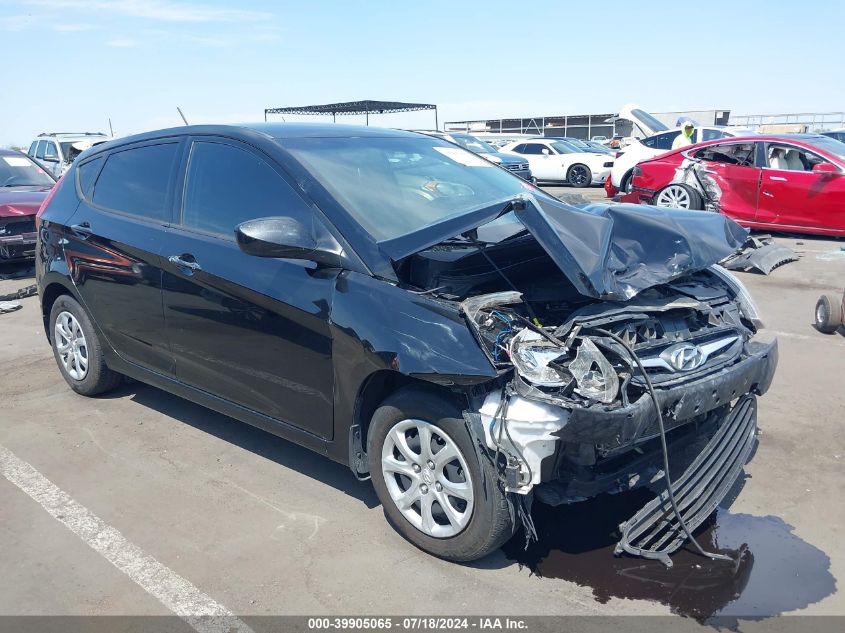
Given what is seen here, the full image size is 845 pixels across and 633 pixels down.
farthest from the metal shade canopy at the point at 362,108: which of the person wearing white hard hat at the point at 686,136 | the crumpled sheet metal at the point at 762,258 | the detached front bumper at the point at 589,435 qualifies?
the detached front bumper at the point at 589,435

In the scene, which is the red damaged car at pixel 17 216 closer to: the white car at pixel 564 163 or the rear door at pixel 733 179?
the rear door at pixel 733 179

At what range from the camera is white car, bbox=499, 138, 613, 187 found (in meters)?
21.1

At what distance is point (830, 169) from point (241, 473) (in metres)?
9.35

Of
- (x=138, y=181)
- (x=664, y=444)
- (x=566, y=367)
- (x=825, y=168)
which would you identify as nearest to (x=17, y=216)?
(x=138, y=181)

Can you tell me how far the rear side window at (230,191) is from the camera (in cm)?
375

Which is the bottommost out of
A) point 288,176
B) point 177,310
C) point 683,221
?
point 177,310

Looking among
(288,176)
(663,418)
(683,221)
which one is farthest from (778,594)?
(288,176)

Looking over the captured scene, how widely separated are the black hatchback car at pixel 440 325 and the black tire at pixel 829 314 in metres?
2.75

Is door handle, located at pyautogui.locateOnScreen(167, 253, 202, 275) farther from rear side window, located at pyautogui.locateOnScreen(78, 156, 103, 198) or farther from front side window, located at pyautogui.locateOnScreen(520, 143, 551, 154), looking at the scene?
front side window, located at pyautogui.locateOnScreen(520, 143, 551, 154)

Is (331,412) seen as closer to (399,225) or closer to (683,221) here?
(399,225)

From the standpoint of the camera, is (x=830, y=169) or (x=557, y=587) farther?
(x=830, y=169)

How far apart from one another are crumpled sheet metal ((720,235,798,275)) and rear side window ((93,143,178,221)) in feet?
22.4

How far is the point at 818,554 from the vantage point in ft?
10.8

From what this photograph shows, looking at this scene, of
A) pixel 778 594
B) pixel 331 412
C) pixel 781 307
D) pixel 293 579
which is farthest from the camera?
pixel 781 307
